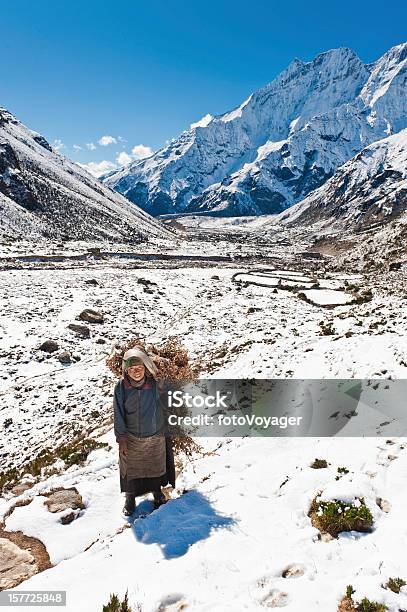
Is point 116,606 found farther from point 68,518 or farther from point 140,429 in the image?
point 68,518

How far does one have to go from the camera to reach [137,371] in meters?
7.38

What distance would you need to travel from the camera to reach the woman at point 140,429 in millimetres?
7465

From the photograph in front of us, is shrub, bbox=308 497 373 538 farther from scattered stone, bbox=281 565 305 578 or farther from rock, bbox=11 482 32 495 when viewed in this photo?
rock, bbox=11 482 32 495

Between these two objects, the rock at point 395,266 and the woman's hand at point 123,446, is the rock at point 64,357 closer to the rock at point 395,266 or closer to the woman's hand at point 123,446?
the woman's hand at point 123,446

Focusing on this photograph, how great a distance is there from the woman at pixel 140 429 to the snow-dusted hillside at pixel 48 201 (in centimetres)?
8333

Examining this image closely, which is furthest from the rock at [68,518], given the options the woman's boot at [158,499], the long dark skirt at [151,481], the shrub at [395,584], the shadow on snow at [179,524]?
the shrub at [395,584]

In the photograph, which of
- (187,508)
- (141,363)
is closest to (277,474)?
(187,508)

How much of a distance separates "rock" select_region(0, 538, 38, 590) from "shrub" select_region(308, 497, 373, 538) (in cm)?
508

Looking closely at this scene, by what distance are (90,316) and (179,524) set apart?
23.2 meters

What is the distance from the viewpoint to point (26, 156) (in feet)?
413

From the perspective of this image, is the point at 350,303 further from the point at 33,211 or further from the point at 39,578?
the point at 33,211

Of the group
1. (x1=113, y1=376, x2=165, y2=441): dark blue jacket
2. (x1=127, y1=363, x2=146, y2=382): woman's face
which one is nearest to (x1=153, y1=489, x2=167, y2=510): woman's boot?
(x1=113, y1=376, x2=165, y2=441): dark blue jacket

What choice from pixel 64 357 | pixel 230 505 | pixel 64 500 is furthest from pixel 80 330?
pixel 230 505

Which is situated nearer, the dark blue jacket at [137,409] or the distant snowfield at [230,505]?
the distant snowfield at [230,505]
